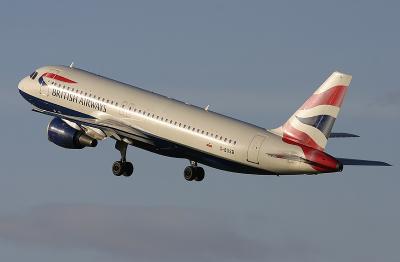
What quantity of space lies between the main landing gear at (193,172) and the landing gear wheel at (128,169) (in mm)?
3867

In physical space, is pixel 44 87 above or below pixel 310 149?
above

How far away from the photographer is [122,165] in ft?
426

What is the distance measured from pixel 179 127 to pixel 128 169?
6134 millimetres

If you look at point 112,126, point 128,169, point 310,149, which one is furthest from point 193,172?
point 310,149

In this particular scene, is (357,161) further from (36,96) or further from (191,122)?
(36,96)

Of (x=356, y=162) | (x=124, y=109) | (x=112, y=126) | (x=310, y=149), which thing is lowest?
(x=310, y=149)

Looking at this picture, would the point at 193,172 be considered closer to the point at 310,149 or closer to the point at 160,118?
the point at 160,118

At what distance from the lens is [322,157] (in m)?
118

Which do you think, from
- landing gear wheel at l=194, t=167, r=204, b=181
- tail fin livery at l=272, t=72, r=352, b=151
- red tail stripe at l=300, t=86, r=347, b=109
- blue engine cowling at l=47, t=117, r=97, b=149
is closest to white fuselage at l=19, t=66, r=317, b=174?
tail fin livery at l=272, t=72, r=352, b=151

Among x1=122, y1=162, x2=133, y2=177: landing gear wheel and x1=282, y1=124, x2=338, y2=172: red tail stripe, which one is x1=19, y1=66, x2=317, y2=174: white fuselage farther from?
x1=122, y1=162, x2=133, y2=177: landing gear wheel

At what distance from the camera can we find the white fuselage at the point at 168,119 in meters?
121

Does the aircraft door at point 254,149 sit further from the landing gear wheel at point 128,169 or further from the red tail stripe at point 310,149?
the landing gear wheel at point 128,169

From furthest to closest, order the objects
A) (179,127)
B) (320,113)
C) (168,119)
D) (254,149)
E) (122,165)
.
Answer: (122,165), (168,119), (179,127), (254,149), (320,113)

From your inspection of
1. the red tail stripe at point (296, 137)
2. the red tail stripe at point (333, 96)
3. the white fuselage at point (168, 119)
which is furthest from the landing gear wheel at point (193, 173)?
the red tail stripe at point (333, 96)
